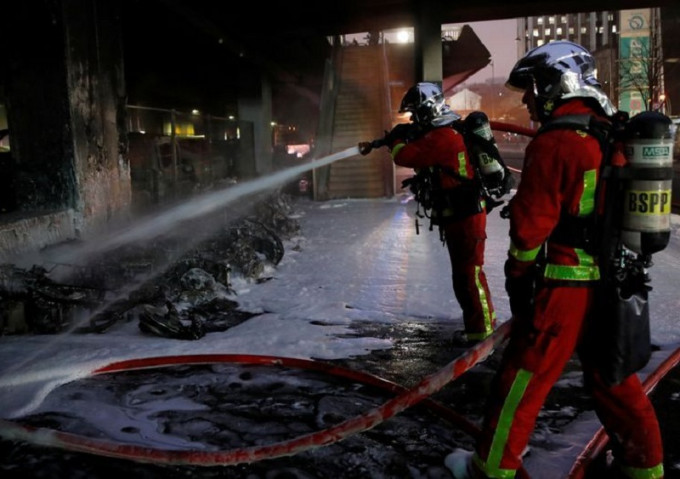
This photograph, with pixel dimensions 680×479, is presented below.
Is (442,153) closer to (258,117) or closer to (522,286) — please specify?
(522,286)

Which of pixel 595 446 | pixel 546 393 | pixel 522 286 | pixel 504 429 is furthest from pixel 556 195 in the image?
pixel 595 446

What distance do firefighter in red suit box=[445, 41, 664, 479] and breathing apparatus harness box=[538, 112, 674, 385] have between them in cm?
5

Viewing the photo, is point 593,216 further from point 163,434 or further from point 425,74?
point 425,74

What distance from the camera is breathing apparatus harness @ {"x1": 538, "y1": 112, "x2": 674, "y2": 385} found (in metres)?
2.42

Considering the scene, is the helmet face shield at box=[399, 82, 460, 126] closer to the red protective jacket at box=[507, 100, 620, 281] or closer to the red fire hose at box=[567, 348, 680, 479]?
the red protective jacket at box=[507, 100, 620, 281]

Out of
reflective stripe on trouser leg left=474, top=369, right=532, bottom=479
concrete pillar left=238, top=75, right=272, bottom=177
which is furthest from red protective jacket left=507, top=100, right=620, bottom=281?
concrete pillar left=238, top=75, right=272, bottom=177

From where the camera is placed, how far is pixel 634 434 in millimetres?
2594

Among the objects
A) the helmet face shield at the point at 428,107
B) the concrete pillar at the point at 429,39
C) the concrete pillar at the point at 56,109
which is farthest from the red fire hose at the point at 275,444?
the concrete pillar at the point at 429,39

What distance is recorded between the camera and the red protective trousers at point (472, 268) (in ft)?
A: 15.4

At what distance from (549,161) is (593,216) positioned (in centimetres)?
33

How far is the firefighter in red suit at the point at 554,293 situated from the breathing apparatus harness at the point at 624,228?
5 cm

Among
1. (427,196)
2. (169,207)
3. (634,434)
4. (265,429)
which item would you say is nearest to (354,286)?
(427,196)

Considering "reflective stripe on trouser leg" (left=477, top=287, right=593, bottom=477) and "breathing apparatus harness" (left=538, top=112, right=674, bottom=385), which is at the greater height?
"breathing apparatus harness" (left=538, top=112, right=674, bottom=385)

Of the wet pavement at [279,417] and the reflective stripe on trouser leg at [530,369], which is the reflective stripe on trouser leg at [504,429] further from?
the wet pavement at [279,417]
